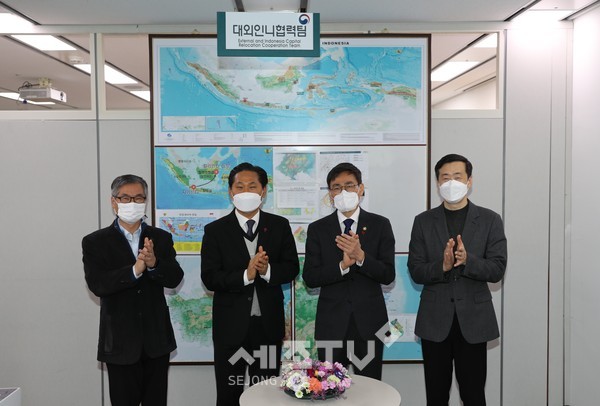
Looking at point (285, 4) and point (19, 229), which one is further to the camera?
point (19, 229)

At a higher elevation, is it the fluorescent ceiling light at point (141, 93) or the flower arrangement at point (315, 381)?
the fluorescent ceiling light at point (141, 93)

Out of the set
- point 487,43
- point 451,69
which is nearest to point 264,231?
point 487,43

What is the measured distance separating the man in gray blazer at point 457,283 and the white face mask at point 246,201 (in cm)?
103

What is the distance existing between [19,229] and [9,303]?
0.60 metres

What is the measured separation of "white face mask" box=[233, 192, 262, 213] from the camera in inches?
128

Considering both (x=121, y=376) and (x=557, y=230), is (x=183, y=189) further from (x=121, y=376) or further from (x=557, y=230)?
(x=557, y=230)

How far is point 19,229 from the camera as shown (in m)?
4.21

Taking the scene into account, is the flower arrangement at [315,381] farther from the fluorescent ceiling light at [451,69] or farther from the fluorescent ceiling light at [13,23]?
the fluorescent ceiling light at [451,69]

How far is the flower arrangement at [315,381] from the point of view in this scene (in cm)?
255

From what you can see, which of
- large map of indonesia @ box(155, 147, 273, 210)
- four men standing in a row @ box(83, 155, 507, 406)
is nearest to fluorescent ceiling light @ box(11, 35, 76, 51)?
large map of indonesia @ box(155, 147, 273, 210)

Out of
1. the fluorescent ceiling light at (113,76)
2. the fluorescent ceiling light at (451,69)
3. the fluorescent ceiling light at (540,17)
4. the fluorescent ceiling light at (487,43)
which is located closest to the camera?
the fluorescent ceiling light at (540,17)

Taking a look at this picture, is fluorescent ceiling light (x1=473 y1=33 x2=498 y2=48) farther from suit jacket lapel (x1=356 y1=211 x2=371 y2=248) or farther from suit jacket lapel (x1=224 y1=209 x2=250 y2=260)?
suit jacket lapel (x1=224 y1=209 x2=250 y2=260)

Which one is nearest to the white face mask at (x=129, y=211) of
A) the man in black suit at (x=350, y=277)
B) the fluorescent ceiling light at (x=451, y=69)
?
the man in black suit at (x=350, y=277)

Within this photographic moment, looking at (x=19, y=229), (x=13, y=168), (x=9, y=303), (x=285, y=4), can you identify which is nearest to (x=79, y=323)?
(x=9, y=303)
